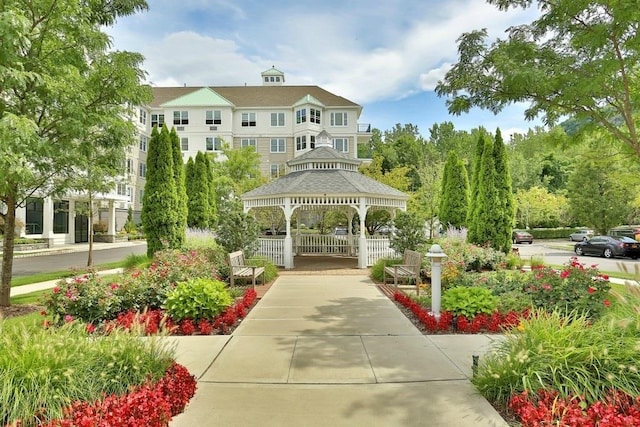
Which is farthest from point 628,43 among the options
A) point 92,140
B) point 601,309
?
point 92,140

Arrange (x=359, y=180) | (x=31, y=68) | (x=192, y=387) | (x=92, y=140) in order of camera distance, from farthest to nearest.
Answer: (x=359, y=180) → (x=92, y=140) → (x=31, y=68) → (x=192, y=387)

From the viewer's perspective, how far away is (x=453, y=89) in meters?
9.26

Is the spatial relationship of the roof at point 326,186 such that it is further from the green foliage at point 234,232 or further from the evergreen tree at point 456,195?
the evergreen tree at point 456,195

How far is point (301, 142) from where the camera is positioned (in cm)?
4034

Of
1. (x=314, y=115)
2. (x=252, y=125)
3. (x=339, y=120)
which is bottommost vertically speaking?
(x=252, y=125)

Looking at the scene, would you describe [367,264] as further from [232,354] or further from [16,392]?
[16,392]

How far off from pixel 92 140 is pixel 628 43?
38.6ft

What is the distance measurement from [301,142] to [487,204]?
26673 mm

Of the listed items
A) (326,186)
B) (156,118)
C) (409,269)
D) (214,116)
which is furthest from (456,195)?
(156,118)

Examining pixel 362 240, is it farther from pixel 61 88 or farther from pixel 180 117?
pixel 180 117

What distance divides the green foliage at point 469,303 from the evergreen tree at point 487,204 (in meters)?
9.63

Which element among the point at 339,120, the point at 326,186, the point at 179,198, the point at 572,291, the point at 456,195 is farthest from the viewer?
the point at 339,120

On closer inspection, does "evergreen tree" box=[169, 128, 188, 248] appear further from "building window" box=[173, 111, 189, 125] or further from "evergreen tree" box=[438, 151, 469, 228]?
"building window" box=[173, 111, 189, 125]

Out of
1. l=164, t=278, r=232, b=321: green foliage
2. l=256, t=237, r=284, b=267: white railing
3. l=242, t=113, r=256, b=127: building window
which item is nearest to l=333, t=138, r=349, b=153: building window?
l=242, t=113, r=256, b=127: building window
